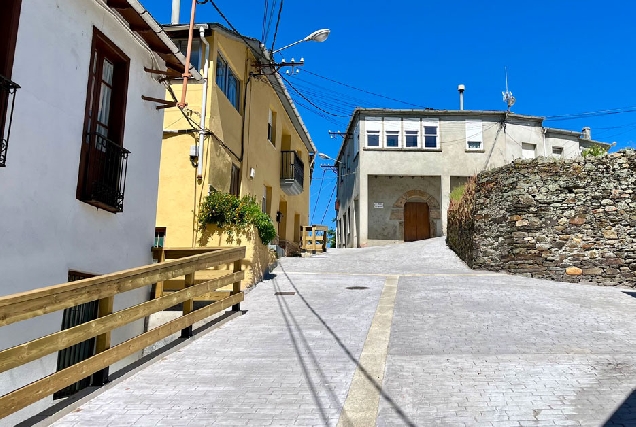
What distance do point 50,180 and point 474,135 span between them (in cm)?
2516

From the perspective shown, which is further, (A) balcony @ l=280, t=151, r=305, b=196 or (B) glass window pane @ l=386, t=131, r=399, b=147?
(B) glass window pane @ l=386, t=131, r=399, b=147

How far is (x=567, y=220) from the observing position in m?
14.3

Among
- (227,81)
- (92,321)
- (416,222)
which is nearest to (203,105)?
(227,81)

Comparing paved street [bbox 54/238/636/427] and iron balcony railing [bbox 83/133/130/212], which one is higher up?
iron balcony railing [bbox 83/133/130/212]

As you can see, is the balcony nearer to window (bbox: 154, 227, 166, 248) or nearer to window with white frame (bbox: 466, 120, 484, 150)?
window (bbox: 154, 227, 166, 248)

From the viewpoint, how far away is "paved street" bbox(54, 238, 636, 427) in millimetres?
4297

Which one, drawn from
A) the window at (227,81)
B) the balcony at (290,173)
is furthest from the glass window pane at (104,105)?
the balcony at (290,173)

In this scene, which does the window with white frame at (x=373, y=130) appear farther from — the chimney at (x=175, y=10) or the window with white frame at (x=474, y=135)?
the chimney at (x=175, y=10)

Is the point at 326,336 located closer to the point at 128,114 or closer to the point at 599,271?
the point at 128,114

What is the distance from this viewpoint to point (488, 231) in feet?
51.3

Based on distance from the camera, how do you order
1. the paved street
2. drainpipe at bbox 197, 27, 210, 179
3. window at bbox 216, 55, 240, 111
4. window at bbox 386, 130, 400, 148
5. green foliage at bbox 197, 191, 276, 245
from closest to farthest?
the paved street → green foliage at bbox 197, 191, 276, 245 → drainpipe at bbox 197, 27, 210, 179 → window at bbox 216, 55, 240, 111 → window at bbox 386, 130, 400, 148

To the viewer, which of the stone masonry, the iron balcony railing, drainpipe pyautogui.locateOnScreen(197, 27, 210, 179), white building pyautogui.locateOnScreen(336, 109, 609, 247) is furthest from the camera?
white building pyautogui.locateOnScreen(336, 109, 609, 247)

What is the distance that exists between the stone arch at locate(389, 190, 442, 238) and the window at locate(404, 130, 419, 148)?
9.33 ft

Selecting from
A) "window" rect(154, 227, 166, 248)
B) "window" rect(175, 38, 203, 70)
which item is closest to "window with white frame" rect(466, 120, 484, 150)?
"window" rect(175, 38, 203, 70)
